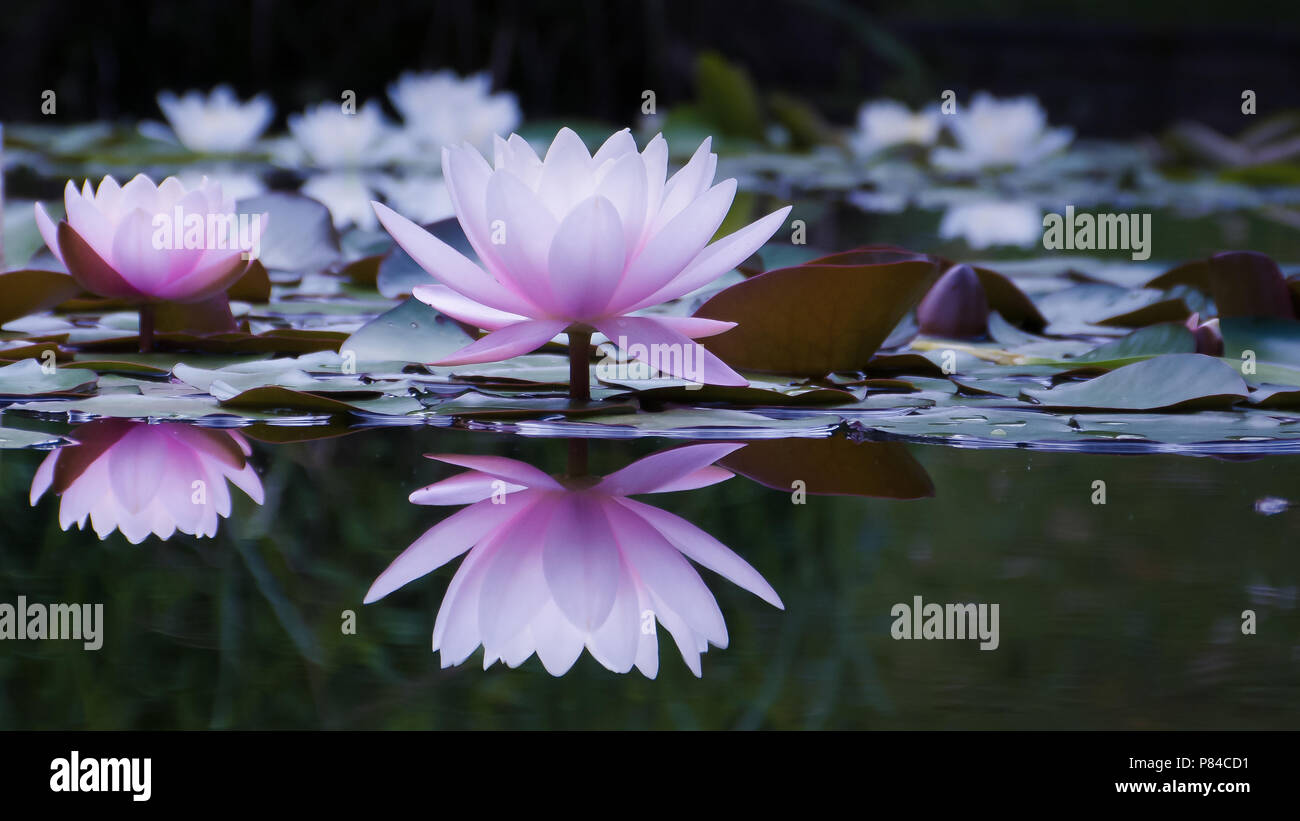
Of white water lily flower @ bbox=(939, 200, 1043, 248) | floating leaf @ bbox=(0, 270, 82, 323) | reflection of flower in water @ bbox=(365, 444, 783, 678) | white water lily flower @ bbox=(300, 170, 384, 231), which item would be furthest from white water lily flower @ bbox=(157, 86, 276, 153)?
reflection of flower in water @ bbox=(365, 444, 783, 678)

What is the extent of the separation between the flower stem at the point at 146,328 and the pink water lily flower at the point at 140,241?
0.05 meters

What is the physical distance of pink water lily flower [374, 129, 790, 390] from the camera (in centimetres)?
101

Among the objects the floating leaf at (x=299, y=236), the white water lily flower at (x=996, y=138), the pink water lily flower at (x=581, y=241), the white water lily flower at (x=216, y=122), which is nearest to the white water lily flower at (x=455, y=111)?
the white water lily flower at (x=216, y=122)

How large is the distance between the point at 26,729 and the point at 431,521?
323 millimetres

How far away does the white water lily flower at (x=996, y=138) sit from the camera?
4.07 m

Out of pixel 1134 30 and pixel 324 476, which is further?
pixel 1134 30

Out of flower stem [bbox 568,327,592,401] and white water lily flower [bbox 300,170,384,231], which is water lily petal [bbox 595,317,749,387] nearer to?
flower stem [bbox 568,327,592,401]

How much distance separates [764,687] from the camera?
0.61m

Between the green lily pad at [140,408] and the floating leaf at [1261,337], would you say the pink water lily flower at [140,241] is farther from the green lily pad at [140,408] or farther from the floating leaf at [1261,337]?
the floating leaf at [1261,337]

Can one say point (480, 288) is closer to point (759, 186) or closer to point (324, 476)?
point (324, 476)

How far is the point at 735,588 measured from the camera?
29.6 inches
